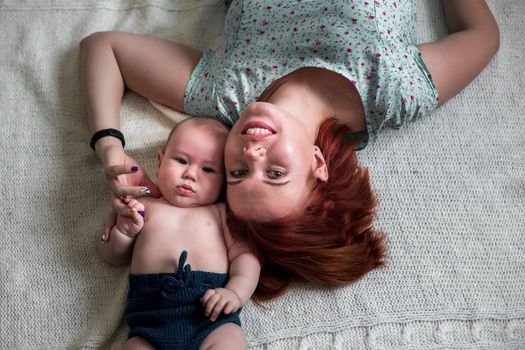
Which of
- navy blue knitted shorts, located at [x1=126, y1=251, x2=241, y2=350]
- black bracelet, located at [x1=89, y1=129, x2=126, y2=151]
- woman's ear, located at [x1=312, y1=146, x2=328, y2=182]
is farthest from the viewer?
black bracelet, located at [x1=89, y1=129, x2=126, y2=151]

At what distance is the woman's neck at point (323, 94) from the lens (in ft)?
4.11

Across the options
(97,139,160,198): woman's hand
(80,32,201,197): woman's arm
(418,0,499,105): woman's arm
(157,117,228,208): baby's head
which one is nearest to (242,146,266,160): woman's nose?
(157,117,228,208): baby's head

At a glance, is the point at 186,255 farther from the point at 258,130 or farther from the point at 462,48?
the point at 462,48

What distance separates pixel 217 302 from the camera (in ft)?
3.37

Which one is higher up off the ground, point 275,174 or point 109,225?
point 275,174

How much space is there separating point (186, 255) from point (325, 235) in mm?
273

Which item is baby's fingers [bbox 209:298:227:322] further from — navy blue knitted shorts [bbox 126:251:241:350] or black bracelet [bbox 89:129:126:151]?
black bracelet [bbox 89:129:126:151]

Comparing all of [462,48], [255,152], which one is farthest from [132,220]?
[462,48]

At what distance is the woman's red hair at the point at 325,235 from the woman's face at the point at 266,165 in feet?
0.11

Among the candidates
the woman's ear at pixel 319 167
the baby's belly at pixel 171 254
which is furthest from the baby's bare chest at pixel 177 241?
the woman's ear at pixel 319 167

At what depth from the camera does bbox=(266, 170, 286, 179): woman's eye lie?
1.07 metres

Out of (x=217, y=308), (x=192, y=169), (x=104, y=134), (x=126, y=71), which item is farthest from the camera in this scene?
(x=126, y=71)

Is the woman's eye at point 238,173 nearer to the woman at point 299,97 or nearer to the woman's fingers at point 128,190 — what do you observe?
the woman at point 299,97

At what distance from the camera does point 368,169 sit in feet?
4.29
